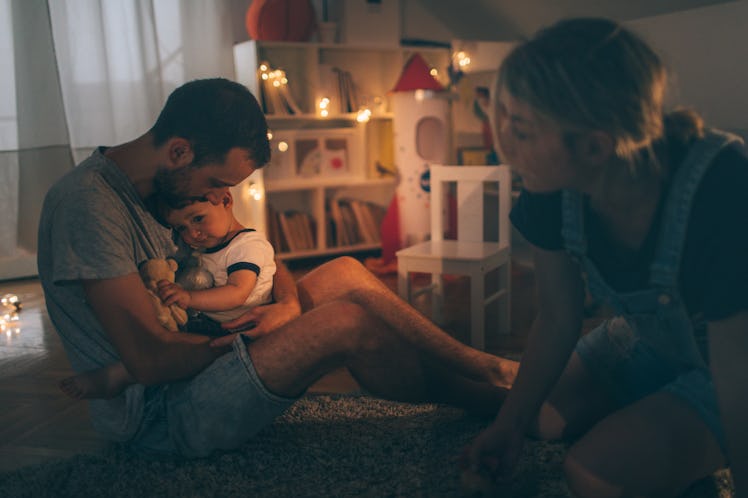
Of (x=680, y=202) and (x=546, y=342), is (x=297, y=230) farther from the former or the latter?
(x=680, y=202)

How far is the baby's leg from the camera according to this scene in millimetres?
1417

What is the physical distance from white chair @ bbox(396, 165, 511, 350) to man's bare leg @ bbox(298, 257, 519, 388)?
76 cm

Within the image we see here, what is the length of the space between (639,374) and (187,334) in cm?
99

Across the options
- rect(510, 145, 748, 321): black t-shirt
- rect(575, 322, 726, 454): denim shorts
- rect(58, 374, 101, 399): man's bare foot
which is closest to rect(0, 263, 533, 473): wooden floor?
rect(58, 374, 101, 399): man's bare foot

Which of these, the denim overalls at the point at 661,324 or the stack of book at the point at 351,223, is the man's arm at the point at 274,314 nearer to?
the denim overalls at the point at 661,324

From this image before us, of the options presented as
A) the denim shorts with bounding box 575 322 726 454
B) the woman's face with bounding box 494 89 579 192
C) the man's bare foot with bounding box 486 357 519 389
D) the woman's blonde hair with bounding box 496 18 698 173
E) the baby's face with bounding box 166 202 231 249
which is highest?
the woman's blonde hair with bounding box 496 18 698 173

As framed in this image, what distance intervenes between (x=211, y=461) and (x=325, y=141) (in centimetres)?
329

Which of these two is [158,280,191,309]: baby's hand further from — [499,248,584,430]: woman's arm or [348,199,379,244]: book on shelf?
[348,199,379,244]: book on shelf

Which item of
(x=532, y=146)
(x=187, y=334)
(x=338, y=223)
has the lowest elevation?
(x=338, y=223)

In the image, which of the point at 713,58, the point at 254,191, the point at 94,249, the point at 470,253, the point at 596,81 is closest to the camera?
the point at 596,81

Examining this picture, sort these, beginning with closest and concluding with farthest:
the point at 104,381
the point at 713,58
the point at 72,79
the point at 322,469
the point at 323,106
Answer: the point at 104,381 < the point at 322,469 < the point at 713,58 < the point at 72,79 < the point at 323,106

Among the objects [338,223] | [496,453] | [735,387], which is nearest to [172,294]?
[496,453]

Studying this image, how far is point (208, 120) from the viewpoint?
4.83ft

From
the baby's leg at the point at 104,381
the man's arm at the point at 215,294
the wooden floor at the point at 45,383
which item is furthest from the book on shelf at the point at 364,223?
the baby's leg at the point at 104,381
